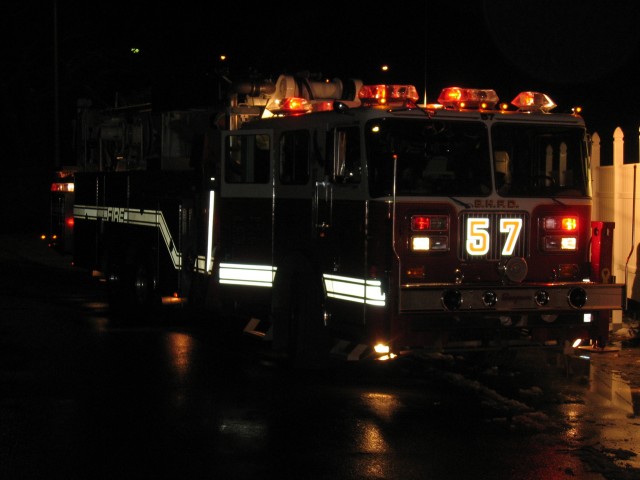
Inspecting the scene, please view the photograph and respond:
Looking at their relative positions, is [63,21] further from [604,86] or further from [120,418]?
[120,418]

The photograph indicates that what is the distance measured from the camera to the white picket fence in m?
13.5

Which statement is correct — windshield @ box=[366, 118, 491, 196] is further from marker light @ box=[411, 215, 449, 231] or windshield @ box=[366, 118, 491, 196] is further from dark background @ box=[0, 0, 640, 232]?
dark background @ box=[0, 0, 640, 232]

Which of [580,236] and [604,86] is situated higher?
[604,86]

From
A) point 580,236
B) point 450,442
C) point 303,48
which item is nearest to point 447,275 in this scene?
point 580,236

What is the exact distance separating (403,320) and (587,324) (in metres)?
1.95

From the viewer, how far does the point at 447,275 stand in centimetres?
1005

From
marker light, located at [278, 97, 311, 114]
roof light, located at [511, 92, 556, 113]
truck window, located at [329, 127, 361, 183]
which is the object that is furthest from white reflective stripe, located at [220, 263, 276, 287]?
roof light, located at [511, 92, 556, 113]

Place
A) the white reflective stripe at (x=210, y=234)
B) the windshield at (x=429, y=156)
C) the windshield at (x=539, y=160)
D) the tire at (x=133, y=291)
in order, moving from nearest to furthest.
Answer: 1. the windshield at (x=429, y=156)
2. the windshield at (x=539, y=160)
3. the white reflective stripe at (x=210, y=234)
4. the tire at (x=133, y=291)

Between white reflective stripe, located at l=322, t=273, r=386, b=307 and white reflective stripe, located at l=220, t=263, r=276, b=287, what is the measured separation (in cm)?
116

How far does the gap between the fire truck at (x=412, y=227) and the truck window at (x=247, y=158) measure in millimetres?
17

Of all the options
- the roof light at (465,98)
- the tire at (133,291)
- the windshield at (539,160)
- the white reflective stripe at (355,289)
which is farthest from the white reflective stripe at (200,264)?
the windshield at (539,160)

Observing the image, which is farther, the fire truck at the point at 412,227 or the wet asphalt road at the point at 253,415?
the fire truck at the point at 412,227

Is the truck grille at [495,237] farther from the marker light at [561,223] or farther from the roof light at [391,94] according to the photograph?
the roof light at [391,94]

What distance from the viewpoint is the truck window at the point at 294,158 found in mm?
10969
